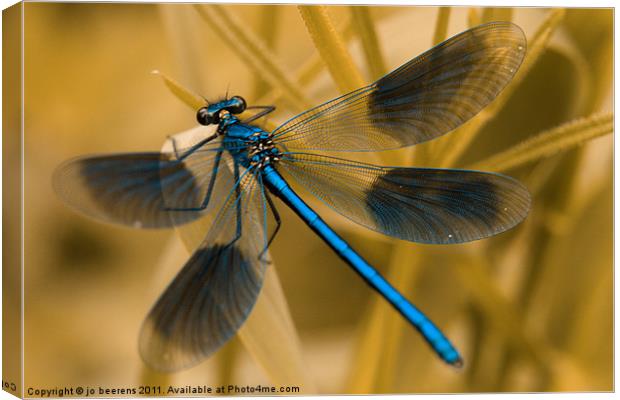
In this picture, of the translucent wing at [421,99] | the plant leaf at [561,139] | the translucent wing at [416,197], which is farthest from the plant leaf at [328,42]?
the plant leaf at [561,139]

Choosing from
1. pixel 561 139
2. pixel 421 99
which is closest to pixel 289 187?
pixel 421 99

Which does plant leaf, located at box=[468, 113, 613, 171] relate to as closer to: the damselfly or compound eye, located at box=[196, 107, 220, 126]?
the damselfly

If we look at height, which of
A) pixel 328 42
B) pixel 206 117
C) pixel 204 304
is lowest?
pixel 204 304

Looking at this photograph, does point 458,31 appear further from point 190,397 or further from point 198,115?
point 190,397

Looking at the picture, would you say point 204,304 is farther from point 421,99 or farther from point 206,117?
point 421,99

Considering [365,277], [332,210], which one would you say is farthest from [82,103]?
[365,277]

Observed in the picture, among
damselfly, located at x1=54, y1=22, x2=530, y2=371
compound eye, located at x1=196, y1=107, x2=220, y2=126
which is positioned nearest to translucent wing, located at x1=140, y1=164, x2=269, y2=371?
damselfly, located at x1=54, y1=22, x2=530, y2=371
